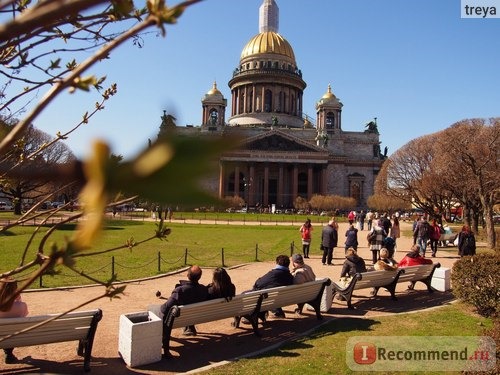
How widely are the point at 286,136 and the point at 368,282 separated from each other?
57.7m

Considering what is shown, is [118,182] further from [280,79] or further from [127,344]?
[280,79]

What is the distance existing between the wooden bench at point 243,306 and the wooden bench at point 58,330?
3.46 ft

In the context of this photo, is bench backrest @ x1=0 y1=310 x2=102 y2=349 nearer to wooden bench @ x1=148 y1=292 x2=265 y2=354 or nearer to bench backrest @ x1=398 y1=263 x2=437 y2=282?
wooden bench @ x1=148 y1=292 x2=265 y2=354

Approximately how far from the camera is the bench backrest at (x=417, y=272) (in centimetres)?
1040

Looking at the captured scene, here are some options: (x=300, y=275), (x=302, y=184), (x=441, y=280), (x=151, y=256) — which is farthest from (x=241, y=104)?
(x=300, y=275)

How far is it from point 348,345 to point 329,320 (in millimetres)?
1600

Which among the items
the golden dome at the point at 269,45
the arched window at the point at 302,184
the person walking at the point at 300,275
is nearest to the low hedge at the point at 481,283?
the person walking at the point at 300,275

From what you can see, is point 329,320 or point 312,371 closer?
point 312,371

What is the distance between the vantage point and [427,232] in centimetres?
1677

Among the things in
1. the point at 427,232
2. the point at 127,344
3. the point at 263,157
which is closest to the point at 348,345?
the point at 127,344

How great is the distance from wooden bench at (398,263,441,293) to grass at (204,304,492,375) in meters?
1.23

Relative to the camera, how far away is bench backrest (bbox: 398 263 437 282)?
34.1 feet

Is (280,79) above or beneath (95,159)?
above

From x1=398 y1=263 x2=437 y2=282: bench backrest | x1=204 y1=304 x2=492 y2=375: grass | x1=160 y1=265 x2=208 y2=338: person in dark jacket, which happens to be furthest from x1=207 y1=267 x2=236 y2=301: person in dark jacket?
x1=398 y1=263 x2=437 y2=282: bench backrest
